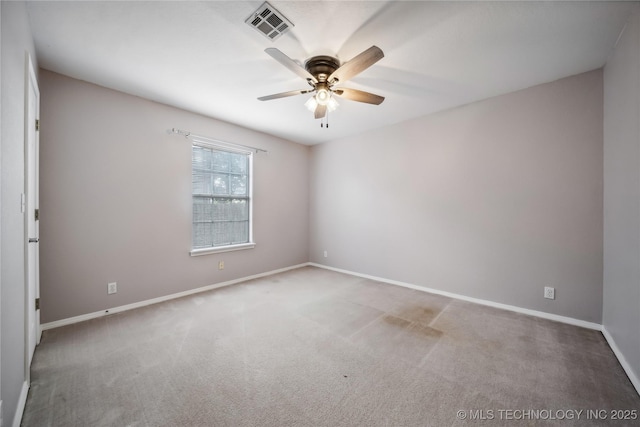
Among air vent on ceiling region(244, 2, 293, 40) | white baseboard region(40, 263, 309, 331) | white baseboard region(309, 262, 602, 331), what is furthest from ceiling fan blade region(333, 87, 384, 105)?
white baseboard region(40, 263, 309, 331)

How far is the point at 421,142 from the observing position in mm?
3541

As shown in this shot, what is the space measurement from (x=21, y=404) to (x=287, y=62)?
2.70m

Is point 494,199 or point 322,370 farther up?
point 494,199

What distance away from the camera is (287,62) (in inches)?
70.7

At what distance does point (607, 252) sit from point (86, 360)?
14.9 feet

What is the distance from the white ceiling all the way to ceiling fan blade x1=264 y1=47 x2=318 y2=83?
0.24 metres

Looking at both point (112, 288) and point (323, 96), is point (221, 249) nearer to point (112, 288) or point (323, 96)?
point (112, 288)

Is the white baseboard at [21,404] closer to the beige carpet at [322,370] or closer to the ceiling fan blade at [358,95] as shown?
the beige carpet at [322,370]

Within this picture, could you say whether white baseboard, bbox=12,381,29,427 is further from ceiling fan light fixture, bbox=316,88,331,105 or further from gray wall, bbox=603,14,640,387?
gray wall, bbox=603,14,640,387

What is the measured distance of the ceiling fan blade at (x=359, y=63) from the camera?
5.49 feet

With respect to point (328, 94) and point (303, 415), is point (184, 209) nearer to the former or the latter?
point (328, 94)

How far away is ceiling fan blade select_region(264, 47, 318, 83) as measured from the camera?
1.64m

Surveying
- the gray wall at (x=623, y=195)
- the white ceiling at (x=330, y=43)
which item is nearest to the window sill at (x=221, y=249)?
the white ceiling at (x=330, y=43)

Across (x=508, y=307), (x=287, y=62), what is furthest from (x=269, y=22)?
(x=508, y=307)
